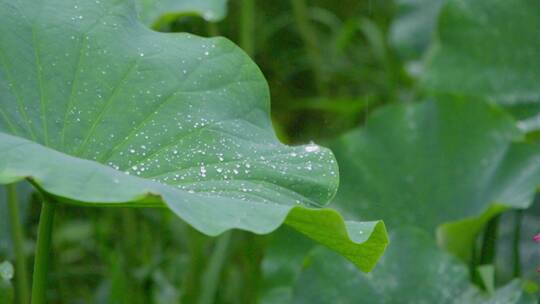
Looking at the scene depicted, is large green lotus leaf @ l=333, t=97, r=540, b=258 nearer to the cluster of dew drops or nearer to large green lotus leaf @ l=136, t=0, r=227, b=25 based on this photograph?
large green lotus leaf @ l=136, t=0, r=227, b=25

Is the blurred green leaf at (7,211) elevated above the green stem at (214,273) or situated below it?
above

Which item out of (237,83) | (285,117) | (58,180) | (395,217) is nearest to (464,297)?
(395,217)

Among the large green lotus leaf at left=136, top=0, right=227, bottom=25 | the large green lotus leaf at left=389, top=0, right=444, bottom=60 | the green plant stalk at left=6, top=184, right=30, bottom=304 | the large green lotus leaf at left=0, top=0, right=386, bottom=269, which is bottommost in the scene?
the large green lotus leaf at left=389, top=0, right=444, bottom=60

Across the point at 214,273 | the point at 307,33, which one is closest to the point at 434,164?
the point at 214,273

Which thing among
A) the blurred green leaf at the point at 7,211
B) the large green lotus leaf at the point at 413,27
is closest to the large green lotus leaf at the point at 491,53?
the large green lotus leaf at the point at 413,27

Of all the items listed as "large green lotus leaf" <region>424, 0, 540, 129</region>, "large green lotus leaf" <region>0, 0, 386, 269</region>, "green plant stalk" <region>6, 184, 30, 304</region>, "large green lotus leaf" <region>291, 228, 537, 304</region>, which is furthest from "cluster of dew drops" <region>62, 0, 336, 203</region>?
"large green lotus leaf" <region>424, 0, 540, 129</region>

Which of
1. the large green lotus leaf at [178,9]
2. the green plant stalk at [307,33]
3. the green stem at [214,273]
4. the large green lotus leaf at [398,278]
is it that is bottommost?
the green plant stalk at [307,33]

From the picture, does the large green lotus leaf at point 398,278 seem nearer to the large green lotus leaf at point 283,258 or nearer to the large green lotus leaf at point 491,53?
the large green lotus leaf at point 283,258
